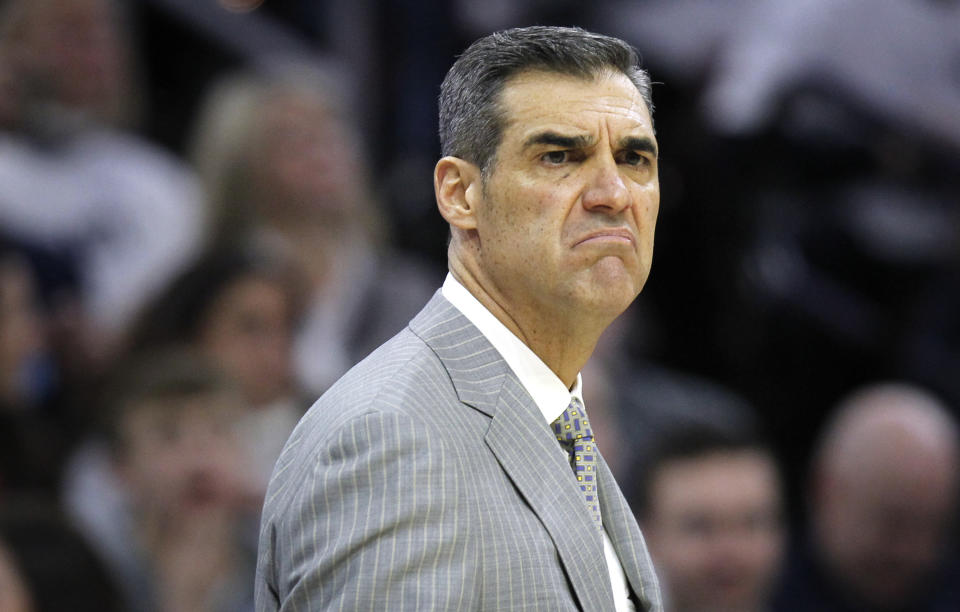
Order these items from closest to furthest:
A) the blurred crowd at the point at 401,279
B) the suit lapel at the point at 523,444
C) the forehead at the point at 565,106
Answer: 1. the suit lapel at the point at 523,444
2. the forehead at the point at 565,106
3. the blurred crowd at the point at 401,279

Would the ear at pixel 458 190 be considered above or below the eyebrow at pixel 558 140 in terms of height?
below

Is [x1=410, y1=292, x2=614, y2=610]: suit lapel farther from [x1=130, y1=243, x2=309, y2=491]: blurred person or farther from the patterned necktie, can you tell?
[x1=130, y1=243, x2=309, y2=491]: blurred person

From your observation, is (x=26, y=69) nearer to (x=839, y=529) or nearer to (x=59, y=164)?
(x=59, y=164)

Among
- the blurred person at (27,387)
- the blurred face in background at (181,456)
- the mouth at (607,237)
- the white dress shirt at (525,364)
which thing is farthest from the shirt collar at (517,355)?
the blurred person at (27,387)

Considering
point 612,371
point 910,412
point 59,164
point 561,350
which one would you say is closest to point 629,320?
point 612,371

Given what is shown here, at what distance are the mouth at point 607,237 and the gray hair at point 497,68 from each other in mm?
139

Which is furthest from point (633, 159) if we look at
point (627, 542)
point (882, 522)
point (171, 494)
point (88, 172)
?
point (882, 522)

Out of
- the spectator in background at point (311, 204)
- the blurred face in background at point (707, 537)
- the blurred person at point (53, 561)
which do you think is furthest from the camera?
the spectator in background at point (311, 204)

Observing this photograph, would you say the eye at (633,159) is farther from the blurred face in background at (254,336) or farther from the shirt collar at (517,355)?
the blurred face in background at (254,336)

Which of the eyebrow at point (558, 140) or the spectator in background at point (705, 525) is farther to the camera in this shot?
the spectator in background at point (705, 525)

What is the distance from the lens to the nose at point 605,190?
1.52m

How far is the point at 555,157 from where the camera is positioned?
1524 mm

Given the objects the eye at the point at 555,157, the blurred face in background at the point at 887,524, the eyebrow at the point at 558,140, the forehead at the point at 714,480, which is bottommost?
the blurred face in background at the point at 887,524

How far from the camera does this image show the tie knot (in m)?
1.57
